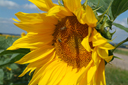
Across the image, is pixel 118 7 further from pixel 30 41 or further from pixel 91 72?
pixel 30 41

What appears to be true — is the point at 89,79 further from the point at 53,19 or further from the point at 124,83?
the point at 124,83

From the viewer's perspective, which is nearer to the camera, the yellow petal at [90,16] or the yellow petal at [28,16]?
the yellow petal at [90,16]

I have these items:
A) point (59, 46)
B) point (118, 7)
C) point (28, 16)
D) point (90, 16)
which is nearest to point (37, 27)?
point (28, 16)

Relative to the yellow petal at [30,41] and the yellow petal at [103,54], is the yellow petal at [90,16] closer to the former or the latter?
the yellow petal at [103,54]

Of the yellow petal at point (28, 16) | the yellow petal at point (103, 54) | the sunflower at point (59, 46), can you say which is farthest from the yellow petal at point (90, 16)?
the yellow petal at point (28, 16)

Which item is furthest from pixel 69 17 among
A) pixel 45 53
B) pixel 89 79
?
pixel 89 79

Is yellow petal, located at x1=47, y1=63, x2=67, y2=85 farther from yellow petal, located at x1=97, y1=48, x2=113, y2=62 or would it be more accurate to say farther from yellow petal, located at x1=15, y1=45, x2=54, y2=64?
yellow petal, located at x1=97, y1=48, x2=113, y2=62
